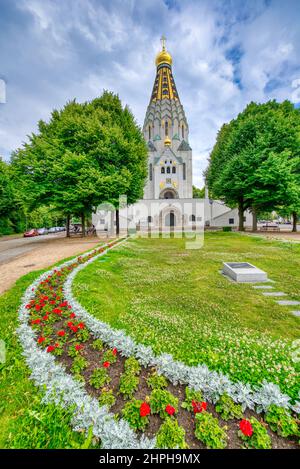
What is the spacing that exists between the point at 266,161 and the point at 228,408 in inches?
834

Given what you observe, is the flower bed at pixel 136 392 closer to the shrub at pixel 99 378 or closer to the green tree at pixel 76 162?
the shrub at pixel 99 378

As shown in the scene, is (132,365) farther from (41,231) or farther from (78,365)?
(41,231)

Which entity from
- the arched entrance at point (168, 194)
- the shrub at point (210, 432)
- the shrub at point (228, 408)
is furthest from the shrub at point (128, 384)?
the arched entrance at point (168, 194)

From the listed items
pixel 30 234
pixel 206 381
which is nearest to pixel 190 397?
pixel 206 381

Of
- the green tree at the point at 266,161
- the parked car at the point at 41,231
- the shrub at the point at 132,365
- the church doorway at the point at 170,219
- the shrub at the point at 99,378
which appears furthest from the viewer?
the church doorway at the point at 170,219

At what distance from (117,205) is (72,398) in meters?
15.4

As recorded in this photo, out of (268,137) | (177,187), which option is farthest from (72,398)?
(177,187)

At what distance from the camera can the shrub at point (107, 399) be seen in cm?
217

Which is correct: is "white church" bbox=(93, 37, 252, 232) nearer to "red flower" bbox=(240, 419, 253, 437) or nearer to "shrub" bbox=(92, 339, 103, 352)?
"shrub" bbox=(92, 339, 103, 352)

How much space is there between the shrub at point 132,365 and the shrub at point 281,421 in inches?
62.7

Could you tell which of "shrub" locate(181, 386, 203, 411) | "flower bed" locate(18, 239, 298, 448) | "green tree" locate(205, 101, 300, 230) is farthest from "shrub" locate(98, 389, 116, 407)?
"green tree" locate(205, 101, 300, 230)

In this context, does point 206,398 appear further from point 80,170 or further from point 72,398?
point 80,170
